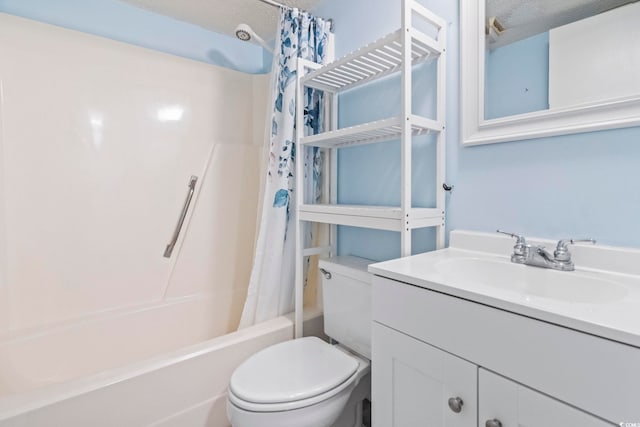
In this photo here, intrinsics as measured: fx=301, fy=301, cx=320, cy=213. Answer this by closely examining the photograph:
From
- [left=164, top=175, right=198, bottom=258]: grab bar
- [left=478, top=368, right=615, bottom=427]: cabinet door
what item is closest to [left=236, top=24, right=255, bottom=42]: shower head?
[left=164, top=175, right=198, bottom=258]: grab bar

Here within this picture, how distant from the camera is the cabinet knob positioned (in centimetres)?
70

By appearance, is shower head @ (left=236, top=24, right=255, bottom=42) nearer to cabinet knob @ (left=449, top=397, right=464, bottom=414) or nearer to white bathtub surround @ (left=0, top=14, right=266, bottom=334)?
white bathtub surround @ (left=0, top=14, right=266, bottom=334)

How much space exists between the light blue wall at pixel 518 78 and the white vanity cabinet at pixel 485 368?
727 millimetres

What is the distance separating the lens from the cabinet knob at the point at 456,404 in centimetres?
70

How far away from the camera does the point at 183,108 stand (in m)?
1.98

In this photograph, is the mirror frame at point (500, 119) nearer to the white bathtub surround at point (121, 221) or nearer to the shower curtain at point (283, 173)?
the shower curtain at point (283, 173)

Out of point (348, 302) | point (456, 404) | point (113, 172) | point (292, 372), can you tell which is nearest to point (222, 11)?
point (113, 172)

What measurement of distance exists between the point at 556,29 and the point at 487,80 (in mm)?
220

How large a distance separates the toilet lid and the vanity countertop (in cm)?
46

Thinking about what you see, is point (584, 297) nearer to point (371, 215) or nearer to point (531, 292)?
point (531, 292)

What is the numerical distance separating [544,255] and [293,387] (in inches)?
35.0

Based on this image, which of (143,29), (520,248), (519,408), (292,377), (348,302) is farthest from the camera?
(143,29)

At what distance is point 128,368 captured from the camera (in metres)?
1.09

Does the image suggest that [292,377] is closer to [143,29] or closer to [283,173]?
[283,173]
